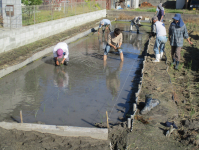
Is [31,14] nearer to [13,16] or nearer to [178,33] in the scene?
[13,16]

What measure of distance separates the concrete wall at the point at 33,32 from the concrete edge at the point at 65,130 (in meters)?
6.36

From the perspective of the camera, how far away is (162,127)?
482 centimetres

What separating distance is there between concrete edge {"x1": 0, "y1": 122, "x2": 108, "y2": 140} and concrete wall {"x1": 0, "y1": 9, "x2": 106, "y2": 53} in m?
6.36

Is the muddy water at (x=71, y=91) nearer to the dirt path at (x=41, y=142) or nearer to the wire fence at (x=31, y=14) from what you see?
the dirt path at (x=41, y=142)

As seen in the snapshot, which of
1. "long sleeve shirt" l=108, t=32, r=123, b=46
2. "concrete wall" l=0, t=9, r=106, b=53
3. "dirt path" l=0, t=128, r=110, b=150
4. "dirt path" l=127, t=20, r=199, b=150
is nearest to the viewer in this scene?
"dirt path" l=0, t=128, r=110, b=150

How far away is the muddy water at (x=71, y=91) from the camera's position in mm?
5590

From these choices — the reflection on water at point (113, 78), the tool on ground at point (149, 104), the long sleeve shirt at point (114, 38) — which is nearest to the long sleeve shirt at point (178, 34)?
the long sleeve shirt at point (114, 38)

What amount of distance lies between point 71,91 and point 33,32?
23.2 feet

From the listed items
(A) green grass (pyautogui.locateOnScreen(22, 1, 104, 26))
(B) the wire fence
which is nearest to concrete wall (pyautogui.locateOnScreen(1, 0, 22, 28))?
(B) the wire fence

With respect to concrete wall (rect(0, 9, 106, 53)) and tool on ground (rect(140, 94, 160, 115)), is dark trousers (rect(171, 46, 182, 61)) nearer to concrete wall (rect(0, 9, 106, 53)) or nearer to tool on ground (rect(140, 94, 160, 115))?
tool on ground (rect(140, 94, 160, 115))

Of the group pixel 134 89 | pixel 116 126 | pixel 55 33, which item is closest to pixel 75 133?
pixel 116 126

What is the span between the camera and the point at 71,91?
274 inches

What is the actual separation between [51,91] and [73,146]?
2950mm

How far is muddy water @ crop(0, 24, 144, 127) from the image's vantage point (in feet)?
18.3
